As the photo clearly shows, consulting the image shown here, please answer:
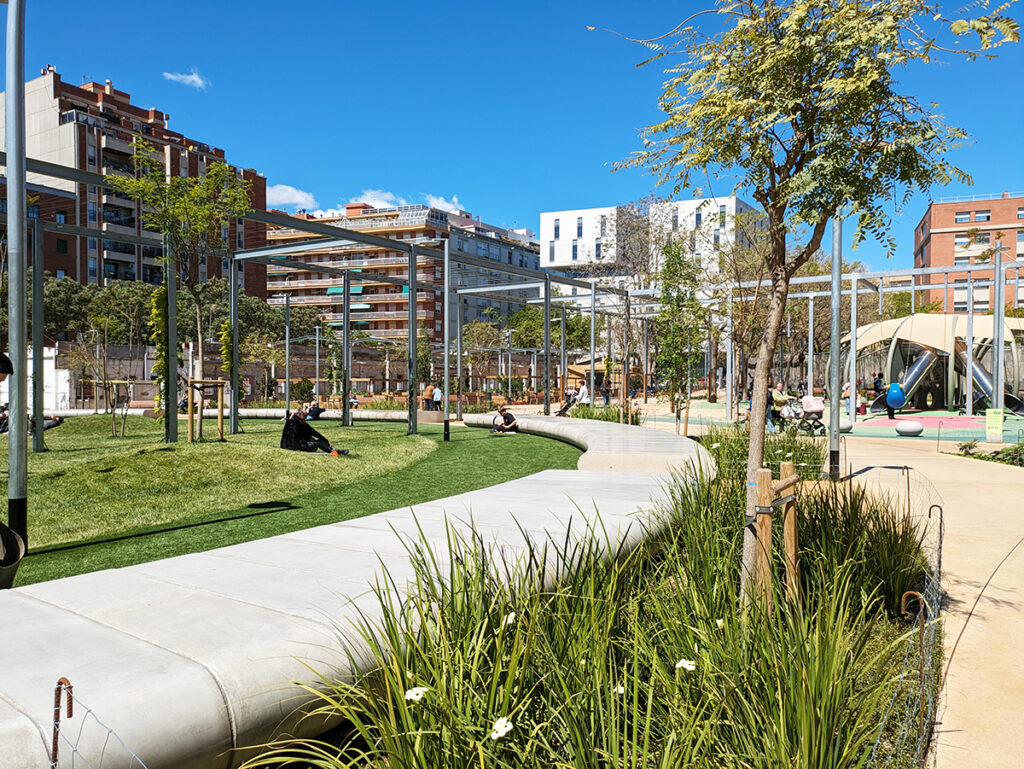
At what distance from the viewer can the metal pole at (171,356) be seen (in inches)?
450

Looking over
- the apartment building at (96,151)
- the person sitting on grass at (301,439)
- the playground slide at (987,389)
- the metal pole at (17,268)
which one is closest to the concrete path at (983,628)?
the metal pole at (17,268)

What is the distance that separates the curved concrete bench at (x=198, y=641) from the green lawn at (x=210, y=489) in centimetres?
164

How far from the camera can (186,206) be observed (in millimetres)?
12656

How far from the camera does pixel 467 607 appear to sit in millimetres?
2529

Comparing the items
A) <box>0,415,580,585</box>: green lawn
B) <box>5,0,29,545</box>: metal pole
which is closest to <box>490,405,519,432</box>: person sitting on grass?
<box>0,415,580,585</box>: green lawn

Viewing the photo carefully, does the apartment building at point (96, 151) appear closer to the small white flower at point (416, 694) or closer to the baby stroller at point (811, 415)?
the baby stroller at point (811, 415)

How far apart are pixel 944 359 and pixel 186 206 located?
26.4 m

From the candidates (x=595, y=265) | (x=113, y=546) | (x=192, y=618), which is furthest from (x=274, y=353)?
(x=192, y=618)

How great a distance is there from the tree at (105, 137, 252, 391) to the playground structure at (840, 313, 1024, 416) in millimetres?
21999

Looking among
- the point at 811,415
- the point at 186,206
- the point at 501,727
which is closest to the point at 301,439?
the point at 186,206

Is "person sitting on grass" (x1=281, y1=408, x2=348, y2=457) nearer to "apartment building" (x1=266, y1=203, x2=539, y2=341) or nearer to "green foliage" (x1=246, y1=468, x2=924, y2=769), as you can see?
"green foliage" (x1=246, y1=468, x2=924, y2=769)

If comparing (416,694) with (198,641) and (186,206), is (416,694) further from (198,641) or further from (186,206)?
(186,206)

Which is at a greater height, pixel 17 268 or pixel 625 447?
pixel 17 268

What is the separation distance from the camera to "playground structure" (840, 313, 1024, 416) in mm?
24922
